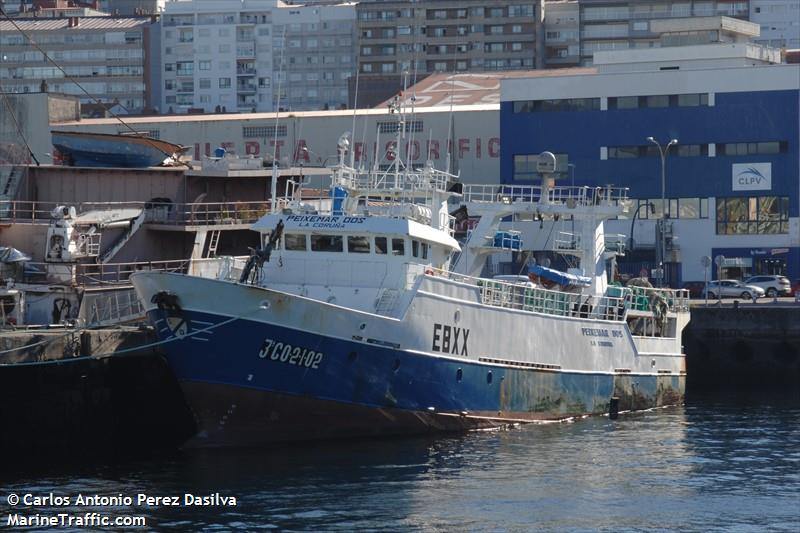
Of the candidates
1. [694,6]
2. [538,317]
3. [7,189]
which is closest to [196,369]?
[538,317]

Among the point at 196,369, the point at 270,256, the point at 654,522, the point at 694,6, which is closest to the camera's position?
the point at 654,522

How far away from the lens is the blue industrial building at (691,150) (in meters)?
69.8

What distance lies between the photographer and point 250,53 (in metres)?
140

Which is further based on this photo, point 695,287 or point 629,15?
point 629,15

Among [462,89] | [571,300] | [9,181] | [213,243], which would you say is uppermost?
[462,89]

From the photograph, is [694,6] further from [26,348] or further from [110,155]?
[26,348]

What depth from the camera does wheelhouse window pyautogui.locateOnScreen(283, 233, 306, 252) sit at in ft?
Answer: 122

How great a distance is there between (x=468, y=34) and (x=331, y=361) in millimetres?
104323

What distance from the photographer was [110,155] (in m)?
48.8

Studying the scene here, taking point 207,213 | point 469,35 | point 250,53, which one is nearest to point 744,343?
point 207,213

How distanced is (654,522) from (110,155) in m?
26.6

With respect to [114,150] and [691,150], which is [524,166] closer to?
[691,150]

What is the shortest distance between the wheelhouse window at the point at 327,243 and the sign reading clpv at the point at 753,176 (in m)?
37.4

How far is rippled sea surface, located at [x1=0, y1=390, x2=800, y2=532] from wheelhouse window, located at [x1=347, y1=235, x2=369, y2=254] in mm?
4645
